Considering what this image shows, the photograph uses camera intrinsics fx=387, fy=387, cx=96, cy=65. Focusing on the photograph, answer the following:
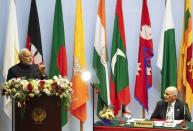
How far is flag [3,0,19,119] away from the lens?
251 inches

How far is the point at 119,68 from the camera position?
20.9ft

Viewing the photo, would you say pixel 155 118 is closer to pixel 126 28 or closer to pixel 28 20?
pixel 126 28

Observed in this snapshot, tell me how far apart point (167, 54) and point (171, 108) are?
4.02 feet

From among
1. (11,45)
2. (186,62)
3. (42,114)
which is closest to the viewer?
(42,114)

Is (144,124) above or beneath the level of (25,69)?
beneath

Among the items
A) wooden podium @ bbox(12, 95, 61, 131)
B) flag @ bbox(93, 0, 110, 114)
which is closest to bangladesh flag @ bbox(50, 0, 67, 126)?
flag @ bbox(93, 0, 110, 114)

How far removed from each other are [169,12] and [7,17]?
2.77m

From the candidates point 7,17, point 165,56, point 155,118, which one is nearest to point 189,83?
point 165,56

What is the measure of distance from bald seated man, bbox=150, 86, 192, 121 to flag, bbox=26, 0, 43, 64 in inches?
84.7

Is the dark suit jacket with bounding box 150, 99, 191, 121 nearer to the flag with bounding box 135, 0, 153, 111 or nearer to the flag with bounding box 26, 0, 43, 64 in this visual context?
the flag with bounding box 135, 0, 153, 111

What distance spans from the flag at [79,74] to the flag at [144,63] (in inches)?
35.3

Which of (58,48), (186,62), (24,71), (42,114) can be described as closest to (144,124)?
(42,114)

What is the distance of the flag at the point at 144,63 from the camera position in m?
6.37

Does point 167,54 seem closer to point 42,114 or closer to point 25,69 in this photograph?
point 25,69
